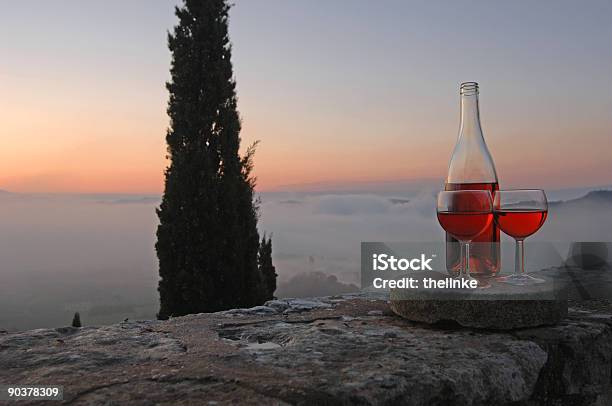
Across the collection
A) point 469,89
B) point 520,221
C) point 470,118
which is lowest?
point 520,221

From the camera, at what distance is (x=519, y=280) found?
2193mm

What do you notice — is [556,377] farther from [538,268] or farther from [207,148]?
[207,148]

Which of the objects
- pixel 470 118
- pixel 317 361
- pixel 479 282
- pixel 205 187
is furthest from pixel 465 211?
pixel 205 187

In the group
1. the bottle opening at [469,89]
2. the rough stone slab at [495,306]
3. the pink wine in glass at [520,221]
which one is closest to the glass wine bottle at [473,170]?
the bottle opening at [469,89]

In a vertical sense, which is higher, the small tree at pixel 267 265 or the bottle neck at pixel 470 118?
the bottle neck at pixel 470 118

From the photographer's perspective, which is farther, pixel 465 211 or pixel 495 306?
pixel 465 211

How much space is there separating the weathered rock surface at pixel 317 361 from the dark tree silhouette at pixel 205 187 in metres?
5.38

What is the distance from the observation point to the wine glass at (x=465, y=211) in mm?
2064

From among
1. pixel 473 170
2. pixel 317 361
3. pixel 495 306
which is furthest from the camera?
pixel 473 170

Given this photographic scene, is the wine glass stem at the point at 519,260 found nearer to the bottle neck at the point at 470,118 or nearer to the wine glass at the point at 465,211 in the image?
the wine glass at the point at 465,211

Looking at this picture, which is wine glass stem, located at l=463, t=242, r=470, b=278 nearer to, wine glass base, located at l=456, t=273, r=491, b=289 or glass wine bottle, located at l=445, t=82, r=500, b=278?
wine glass base, located at l=456, t=273, r=491, b=289

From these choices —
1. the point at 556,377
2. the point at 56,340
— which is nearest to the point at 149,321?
the point at 56,340

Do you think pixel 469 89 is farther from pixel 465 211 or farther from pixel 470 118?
pixel 465 211

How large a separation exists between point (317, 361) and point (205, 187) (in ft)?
21.0
